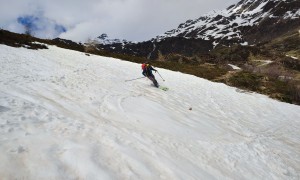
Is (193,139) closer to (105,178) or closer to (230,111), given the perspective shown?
(105,178)

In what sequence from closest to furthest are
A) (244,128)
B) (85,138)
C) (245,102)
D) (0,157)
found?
1. (0,157)
2. (85,138)
3. (244,128)
4. (245,102)

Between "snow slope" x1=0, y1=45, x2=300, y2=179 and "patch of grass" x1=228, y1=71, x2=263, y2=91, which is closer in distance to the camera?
"snow slope" x1=0, y1=45, x2=300, y2=179

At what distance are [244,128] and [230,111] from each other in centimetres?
407

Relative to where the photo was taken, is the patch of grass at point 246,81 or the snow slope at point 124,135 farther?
the patch of grass at point 246,81

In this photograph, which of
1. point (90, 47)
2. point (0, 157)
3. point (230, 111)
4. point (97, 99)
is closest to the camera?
point (0, 157)

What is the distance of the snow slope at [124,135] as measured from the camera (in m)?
7.07

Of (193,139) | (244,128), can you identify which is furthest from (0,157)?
(244,128)

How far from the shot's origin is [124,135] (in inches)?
383

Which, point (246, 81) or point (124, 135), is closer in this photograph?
point (124, 135)

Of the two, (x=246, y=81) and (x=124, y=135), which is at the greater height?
(x=124, y=135)

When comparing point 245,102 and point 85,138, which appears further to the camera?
point 245,102

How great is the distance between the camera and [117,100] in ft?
48.9

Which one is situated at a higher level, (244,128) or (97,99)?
(97,99)

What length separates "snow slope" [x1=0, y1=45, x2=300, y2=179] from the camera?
279 inches
